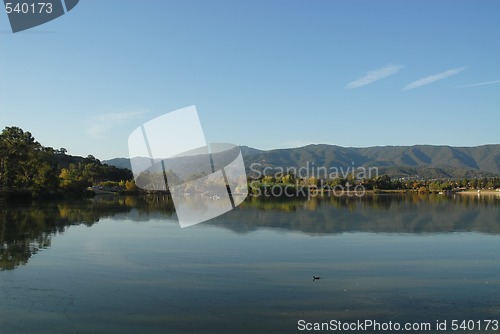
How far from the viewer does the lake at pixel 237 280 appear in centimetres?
1033

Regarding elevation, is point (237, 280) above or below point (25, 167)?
below

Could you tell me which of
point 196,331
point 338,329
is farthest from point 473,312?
point 196,331

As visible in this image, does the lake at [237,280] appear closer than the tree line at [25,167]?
Yes

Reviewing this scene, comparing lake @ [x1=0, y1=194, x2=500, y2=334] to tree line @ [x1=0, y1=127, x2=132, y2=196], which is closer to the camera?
lake @ [x1=0, y1=194, x2=500, y2=334]

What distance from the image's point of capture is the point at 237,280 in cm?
1379

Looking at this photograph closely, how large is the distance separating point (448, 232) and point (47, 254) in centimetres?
2082

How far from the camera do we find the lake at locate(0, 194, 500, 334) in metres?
10.3

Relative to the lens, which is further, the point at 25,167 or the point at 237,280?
the point at 25,167

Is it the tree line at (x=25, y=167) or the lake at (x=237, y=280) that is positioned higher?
the tree line at (x=25, y=167)

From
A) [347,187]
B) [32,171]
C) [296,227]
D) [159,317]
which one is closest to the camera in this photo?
[159,317]

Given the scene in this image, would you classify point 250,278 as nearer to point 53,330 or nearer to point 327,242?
point 53,330

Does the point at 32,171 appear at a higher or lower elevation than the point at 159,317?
higher

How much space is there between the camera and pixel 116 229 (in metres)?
27.9

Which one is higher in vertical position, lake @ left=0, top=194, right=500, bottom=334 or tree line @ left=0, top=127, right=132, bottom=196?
tree line @ left=0, top=127, right=132, bottom=196
